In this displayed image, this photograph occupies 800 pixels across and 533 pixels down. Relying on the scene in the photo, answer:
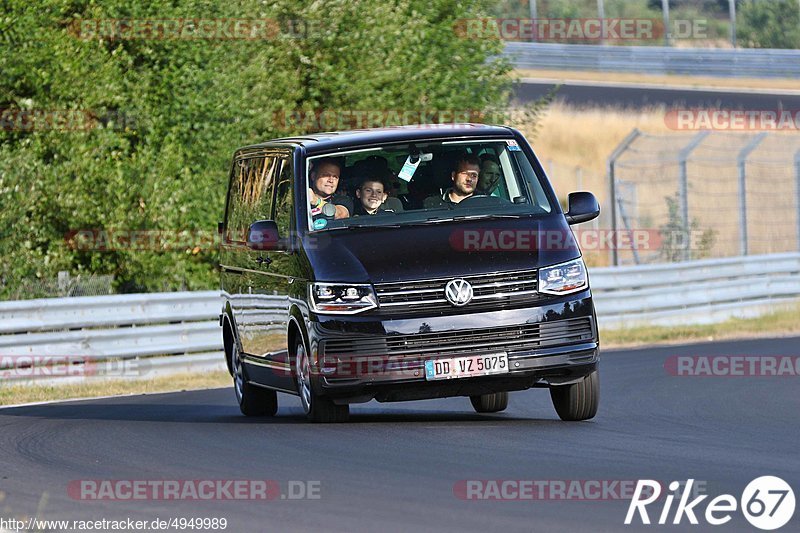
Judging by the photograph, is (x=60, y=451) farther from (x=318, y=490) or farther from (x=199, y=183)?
(x=199, y=183)

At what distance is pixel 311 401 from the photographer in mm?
11242

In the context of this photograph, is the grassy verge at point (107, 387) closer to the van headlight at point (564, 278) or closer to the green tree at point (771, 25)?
the van headlight at point (564, 278)

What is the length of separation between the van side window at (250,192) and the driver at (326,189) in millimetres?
663

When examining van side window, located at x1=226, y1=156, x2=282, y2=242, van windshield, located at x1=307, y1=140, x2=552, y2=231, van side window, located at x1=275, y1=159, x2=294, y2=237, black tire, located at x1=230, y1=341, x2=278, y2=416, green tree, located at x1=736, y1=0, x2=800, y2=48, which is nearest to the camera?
van windshield, located at x1=307, y1=140, x2=552, y2=231

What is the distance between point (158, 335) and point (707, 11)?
2273 inches

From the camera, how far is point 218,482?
8.79m

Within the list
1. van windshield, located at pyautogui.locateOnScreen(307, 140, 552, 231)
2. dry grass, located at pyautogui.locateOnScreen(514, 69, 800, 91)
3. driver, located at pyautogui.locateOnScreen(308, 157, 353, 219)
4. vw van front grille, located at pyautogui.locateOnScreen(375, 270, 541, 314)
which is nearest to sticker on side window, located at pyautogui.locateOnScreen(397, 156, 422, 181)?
van windshield, located at pyautogui.locateOnScreen(307, 140, 552, 231)

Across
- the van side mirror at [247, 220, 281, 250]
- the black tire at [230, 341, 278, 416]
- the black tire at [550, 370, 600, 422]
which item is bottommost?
the black tire at [230, 341, 278, 416]

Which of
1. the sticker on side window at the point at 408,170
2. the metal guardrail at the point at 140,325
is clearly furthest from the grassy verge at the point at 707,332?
the sticker on side window at the point at 408,170

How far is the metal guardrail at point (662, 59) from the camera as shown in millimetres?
51562

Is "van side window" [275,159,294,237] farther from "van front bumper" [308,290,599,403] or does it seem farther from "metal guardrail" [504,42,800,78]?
"metal guardrail" [504,42,800,78]

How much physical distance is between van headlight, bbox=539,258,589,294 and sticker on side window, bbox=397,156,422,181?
1.37 metres

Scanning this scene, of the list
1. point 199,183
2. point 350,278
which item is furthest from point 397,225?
point 199,183

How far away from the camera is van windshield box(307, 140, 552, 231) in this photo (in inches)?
449
